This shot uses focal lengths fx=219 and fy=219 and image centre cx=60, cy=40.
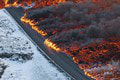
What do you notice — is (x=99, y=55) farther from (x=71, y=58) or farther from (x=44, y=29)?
(x=44, y=29)

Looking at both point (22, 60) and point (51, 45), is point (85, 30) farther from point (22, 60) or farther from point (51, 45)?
point (22, 60)

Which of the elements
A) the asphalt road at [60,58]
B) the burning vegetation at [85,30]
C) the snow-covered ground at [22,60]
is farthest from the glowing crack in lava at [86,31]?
the snow-covered ground at [22,60]

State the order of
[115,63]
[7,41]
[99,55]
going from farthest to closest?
[7,41]
[99,55]
[115,63]

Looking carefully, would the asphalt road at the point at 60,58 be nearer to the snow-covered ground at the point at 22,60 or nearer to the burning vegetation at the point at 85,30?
the burning vegetation at the point at 85,30

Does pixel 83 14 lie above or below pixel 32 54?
above

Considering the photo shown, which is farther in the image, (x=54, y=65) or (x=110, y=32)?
(x=110, y=32)

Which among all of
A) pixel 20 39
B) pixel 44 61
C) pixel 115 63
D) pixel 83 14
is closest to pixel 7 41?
pixel 20 39
